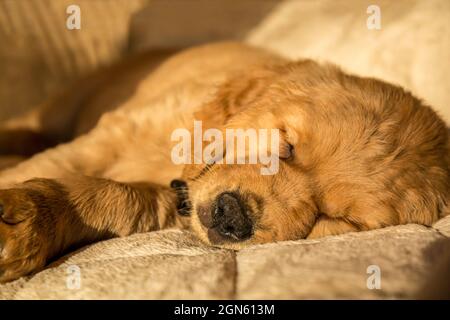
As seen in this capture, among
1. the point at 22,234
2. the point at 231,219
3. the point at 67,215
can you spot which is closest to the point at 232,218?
the point at 231,219

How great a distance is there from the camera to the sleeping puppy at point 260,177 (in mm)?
1841

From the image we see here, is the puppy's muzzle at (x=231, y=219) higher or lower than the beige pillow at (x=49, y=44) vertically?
lower

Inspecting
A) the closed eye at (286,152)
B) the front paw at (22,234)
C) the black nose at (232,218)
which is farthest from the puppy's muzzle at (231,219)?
the front paw at (22,234)

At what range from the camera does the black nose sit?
6.01 ft

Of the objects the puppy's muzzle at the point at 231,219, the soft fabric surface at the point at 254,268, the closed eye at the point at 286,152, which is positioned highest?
the closed eye at the point at 286,152

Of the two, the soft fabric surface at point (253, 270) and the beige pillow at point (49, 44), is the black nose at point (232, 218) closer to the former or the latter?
the soft fabric surface at point (253, 270)

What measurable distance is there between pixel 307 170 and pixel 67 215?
92 cm

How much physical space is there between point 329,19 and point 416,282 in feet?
8.02

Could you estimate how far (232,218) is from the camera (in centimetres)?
184

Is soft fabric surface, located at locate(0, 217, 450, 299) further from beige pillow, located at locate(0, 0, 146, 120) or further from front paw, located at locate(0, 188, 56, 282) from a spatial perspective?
beige pillow, located at locate(0, 0, 146, 120)

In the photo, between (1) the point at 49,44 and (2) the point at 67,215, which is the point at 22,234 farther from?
(1) the point at 49,44

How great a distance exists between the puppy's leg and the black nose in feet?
1.34

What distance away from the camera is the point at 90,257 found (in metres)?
1.76

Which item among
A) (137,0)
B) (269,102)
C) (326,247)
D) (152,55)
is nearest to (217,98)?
(269,102)
